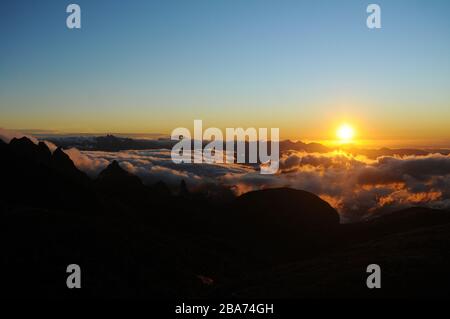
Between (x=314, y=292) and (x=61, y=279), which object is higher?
(x=314, y=292)

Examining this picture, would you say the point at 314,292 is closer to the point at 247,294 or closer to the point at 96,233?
the point at 247,294

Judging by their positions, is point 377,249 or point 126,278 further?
point 126,278

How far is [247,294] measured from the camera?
4647cm

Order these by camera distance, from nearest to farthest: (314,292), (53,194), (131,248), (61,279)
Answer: (314,292) → (61,279) → (131,248) → (53,194)

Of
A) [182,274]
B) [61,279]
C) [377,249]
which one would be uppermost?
[377,249]

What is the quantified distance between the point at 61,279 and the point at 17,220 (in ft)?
90.2

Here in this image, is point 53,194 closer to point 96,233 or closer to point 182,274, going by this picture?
point 96,233

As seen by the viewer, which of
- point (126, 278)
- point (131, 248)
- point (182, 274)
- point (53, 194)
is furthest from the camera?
point (53, 194)

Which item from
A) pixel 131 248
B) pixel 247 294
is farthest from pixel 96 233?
pixel 247 294

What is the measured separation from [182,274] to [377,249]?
38.0m

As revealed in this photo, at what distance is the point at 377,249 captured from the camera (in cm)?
6706
